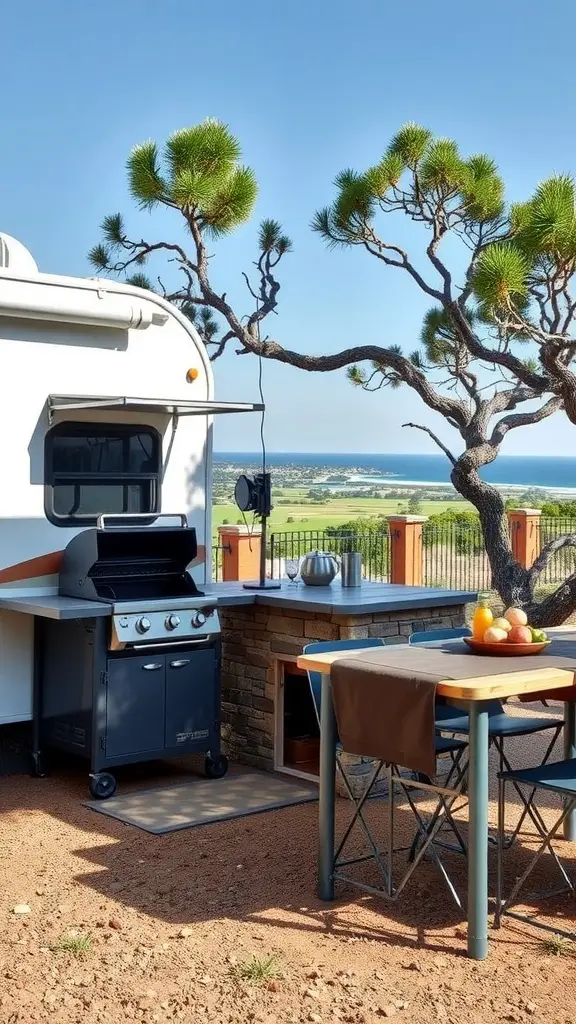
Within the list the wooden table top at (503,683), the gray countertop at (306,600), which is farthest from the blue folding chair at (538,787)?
the gray countertop at (306,600)

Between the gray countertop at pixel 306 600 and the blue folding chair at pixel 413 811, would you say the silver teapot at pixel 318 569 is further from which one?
the blue folding chair at pixel 413 811

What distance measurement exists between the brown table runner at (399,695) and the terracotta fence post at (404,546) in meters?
12.2

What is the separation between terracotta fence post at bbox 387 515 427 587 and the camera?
55.1 feet

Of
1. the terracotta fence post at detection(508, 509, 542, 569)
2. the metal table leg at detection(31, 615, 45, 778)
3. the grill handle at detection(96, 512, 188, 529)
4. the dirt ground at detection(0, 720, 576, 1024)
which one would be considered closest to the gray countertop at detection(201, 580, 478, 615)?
the grill handle at detection(96, 512, 188, 529)

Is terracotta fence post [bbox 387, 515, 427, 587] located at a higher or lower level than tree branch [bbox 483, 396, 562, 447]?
lower

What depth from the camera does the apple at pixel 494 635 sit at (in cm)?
461

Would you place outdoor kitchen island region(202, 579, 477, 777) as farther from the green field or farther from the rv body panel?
the green field

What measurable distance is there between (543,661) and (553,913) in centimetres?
98

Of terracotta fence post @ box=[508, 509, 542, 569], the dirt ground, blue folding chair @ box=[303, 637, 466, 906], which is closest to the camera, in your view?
the dirt ground

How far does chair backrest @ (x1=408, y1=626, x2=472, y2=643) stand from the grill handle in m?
1.79

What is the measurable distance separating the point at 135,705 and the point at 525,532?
13.2 metres

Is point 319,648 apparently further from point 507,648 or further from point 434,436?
point 434,436

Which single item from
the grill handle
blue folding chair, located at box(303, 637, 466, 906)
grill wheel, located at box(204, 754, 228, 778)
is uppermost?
the grill handle

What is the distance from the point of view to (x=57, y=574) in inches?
257
